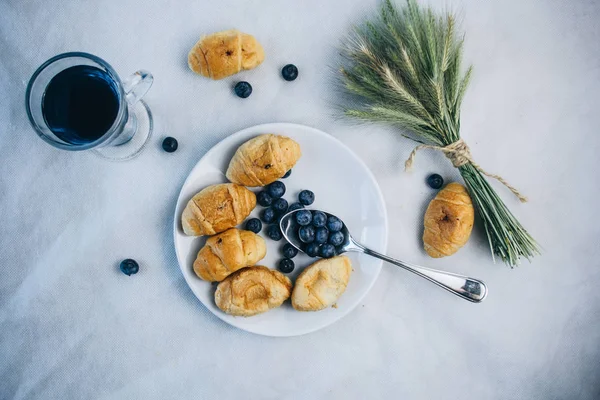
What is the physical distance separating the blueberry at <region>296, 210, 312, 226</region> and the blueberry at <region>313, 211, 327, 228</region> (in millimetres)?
21

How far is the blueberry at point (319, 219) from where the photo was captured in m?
1.79

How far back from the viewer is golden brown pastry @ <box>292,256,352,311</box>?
1748 millimetres

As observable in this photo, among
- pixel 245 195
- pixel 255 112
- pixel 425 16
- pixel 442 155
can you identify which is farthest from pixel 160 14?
pixel 442 155

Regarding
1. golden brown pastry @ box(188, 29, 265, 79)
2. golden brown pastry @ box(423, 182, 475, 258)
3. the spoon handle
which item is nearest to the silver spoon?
the spoon handle

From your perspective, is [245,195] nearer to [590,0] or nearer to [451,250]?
[451,250]

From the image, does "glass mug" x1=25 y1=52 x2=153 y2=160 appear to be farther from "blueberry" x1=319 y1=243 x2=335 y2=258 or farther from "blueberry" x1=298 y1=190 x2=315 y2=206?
"blueberry" x1=319 y1=243 x2=335 y2=258

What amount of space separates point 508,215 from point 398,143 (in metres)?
0.56

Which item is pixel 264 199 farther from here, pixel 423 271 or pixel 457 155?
pixel 457 155

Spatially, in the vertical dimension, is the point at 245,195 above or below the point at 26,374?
above

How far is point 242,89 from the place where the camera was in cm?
184

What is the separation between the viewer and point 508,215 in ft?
6.05

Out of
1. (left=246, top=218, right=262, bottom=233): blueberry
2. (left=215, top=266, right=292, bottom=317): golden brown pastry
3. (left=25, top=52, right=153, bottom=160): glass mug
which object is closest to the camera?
(left=25, top=52, right=153, bottom=160): glass mug

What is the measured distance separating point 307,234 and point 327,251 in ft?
0.36

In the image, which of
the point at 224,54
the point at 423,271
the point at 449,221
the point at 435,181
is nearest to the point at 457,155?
the point at 435,181
